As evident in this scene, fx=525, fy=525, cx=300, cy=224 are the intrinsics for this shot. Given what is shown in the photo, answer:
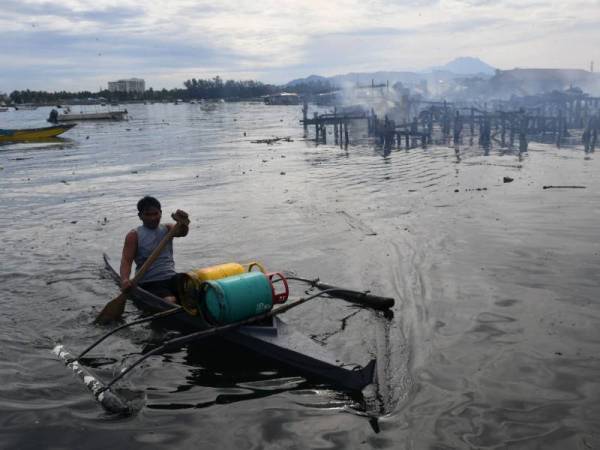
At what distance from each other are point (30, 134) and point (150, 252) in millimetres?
44994

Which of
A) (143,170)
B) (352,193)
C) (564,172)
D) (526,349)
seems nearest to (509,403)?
(526,349)

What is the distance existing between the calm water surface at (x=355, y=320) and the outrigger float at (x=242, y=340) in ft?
0.60

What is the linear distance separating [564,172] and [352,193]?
10.1 m

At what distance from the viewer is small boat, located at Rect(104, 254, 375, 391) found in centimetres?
578

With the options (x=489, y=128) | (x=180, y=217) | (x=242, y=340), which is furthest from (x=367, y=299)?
(x=489, y=128)

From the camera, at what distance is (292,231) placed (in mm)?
13984

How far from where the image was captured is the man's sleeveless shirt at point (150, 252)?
8.10 m

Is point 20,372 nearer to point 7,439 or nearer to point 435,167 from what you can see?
point 7,439

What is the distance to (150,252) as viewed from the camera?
816 cm

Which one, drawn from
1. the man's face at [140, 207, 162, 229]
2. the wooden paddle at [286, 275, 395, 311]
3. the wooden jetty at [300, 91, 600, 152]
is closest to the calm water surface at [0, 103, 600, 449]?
the wooden paddle at [286, 275, 395, 311]

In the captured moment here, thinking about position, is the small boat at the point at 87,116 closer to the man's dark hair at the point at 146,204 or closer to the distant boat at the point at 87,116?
the distant boat at the point at 87,116

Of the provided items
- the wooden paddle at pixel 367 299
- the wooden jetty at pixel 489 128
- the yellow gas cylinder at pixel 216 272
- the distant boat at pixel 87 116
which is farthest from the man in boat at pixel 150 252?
the distant boat at pixel 87 116

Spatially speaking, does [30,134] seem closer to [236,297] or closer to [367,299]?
[367,299]

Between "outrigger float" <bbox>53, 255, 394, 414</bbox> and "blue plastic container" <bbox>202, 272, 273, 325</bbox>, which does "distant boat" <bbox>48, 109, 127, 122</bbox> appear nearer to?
"outrigger float" <bbox>53, 255, 394, 414</bbox>
